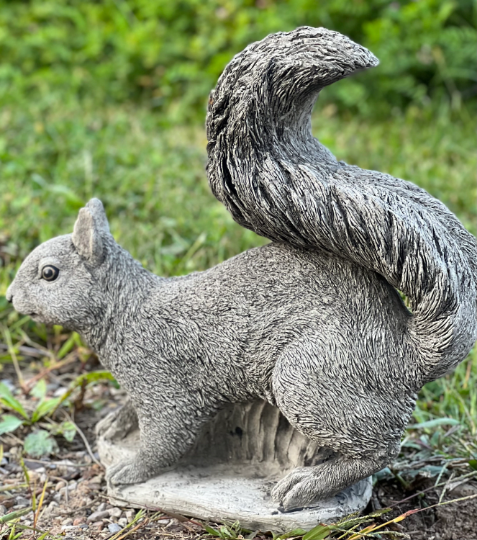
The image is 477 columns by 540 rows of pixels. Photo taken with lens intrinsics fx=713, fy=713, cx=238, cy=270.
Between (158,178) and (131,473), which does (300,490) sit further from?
(158,178)

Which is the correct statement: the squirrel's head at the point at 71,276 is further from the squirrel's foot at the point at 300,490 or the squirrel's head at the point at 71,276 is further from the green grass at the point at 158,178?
the green grass at the point at 158,178

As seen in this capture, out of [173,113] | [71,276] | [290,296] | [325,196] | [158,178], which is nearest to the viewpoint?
[325,196]

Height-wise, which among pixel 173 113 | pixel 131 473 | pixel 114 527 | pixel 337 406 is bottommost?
pixel 114 527

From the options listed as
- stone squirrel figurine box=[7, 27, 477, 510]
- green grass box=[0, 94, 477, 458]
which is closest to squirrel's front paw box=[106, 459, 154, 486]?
stone squirrel figurine box=[7, 27, 477, 510]

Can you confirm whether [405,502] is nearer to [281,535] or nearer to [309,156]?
[281,535]

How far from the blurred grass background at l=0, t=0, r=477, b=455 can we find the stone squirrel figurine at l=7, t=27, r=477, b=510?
942 mm

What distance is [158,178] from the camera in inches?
167

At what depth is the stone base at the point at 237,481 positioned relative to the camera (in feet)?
6.50

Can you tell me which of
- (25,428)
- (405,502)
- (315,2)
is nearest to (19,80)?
(315,2)

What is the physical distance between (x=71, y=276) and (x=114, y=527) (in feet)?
2.42

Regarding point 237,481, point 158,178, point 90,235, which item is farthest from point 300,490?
point 158,178

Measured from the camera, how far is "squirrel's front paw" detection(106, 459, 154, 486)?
2.10 m

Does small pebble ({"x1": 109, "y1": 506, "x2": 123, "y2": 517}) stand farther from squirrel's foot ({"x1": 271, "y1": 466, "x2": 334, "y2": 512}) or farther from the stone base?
squirrel's foot ({"x1": 271, "y1": 466, "x2": 334, "y2": 512})

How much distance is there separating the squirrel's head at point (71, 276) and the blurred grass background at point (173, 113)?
100 cm
